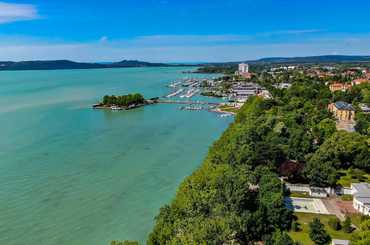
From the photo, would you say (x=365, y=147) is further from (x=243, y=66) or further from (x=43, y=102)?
(x=243, y=66)

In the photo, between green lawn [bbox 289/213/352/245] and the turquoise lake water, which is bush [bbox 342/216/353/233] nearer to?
green lawn [bbox 289/213/352/245]

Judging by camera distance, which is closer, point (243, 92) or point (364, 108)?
point (364, 108)

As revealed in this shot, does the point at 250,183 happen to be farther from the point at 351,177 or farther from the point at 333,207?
the point at 351,177

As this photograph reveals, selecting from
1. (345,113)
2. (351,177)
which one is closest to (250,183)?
(351,177)

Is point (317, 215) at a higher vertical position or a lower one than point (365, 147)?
lower

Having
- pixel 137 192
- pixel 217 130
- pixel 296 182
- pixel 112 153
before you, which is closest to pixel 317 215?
pixel 296 182

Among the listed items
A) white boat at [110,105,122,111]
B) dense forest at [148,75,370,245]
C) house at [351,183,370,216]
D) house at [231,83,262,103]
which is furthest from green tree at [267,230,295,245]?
house at [231,83,262,103]

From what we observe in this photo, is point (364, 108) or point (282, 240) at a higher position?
point (282, 240)
